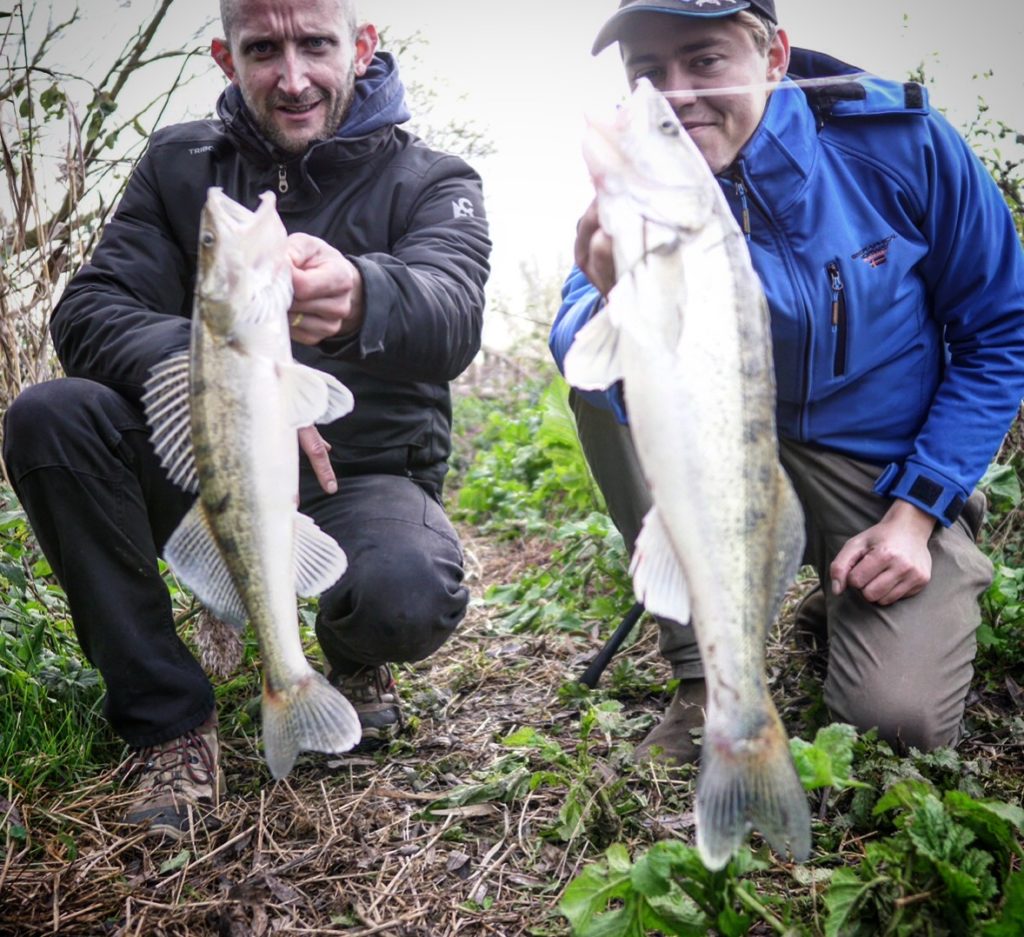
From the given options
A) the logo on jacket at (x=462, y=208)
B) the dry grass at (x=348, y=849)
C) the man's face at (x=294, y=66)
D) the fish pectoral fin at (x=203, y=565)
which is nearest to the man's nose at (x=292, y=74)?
the man's face at (x=294, y=66)

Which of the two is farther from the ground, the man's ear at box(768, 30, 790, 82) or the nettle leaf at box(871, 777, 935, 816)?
the man's ear at box(768, 30, 790, 82)

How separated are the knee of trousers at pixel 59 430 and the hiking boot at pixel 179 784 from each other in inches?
36.6

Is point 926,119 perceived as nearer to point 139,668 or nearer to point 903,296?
point 903,296

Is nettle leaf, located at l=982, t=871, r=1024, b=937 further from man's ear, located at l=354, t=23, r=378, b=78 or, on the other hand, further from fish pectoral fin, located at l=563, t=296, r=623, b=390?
man's ear, located at l=354, t=23, r=378, b=78

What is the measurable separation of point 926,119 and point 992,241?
47 centimetres

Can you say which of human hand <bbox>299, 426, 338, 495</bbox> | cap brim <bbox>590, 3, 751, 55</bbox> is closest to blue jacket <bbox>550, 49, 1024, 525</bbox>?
cap brim <bbox>590, 3, 751, 55</bbox>

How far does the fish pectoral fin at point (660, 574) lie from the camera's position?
7.00ft

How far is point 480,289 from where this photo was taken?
3566 millimetres

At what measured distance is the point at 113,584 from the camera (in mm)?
3260

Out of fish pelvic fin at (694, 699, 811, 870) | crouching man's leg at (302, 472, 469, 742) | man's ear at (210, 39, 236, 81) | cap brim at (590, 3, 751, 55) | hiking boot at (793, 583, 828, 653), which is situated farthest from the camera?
hiking boot at (793, 583, 828, 653)

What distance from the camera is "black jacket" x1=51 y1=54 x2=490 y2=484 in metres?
3.55

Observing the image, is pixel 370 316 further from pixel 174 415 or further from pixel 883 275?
pixel 883 275

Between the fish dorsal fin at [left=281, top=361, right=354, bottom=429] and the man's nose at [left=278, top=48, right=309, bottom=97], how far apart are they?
1676mm

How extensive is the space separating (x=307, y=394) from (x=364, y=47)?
2.18 metres
